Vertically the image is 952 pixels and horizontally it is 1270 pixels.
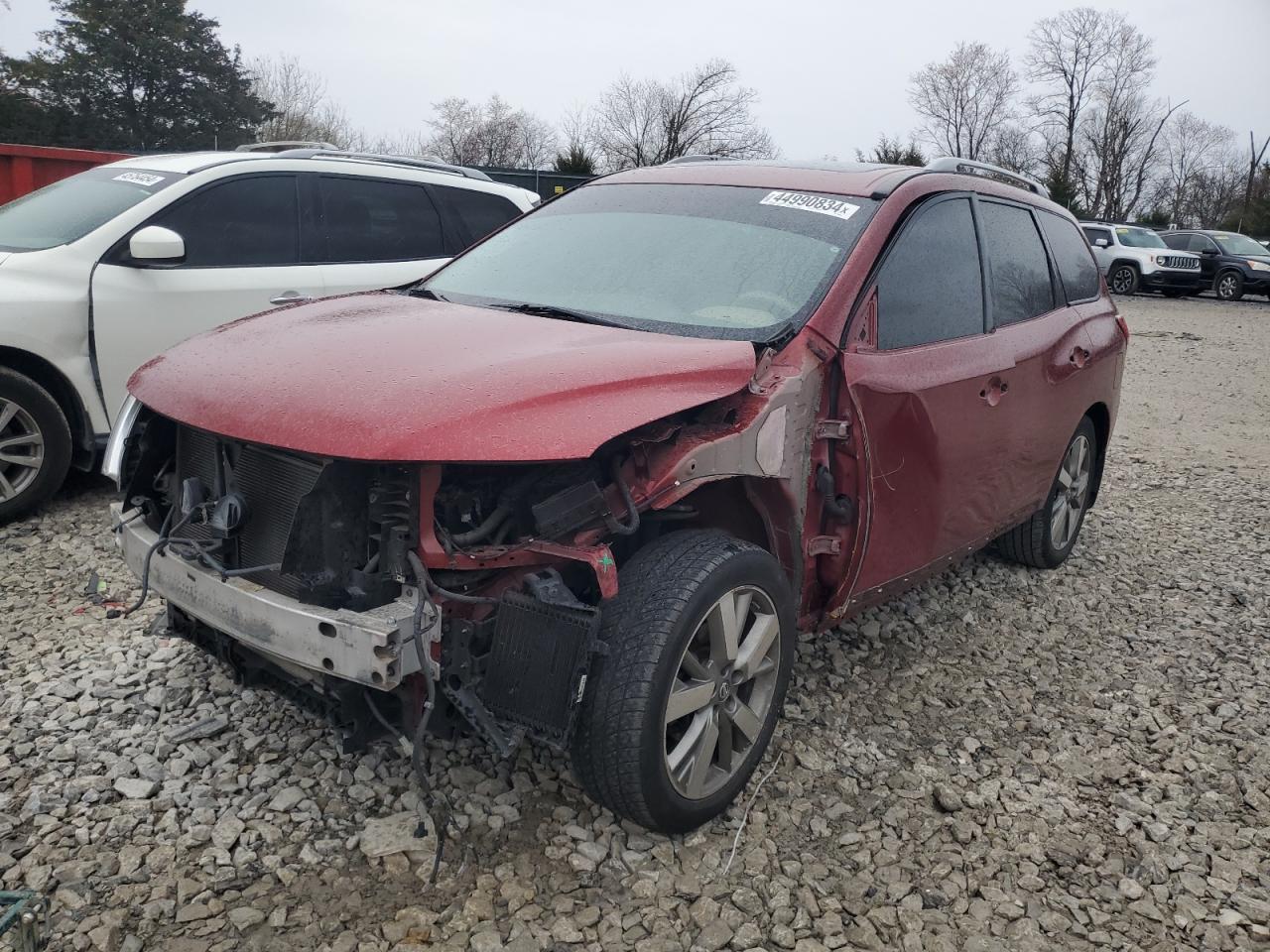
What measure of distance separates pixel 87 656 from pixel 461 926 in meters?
1.95

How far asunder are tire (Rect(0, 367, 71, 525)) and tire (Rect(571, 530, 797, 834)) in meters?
3.52

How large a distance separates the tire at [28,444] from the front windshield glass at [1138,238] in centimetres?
2427

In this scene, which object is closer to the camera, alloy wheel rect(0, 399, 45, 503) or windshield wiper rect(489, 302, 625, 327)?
windshield wiper rect(489, 302, 625, 327)

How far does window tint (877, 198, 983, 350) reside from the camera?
3.29 metres

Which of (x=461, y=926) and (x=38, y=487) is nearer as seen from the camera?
(x=461, y=926)

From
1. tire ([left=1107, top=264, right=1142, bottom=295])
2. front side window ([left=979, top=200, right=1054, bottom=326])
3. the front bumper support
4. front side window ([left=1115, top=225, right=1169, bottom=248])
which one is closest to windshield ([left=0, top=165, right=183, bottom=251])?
the front bumper support

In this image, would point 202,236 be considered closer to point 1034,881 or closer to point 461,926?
point 461,926

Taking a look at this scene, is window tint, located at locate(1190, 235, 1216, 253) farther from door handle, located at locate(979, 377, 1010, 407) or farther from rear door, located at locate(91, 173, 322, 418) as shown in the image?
rear door, located at locate(91, 173, 322, 418)

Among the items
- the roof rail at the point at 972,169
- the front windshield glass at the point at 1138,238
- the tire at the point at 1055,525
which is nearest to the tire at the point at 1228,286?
the front windshield glass at the point at 1138,238

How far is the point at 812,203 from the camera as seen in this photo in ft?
11.4

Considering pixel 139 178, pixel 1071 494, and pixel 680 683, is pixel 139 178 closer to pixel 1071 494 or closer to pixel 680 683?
pixel 680 683

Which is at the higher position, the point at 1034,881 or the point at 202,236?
the point at 202,236

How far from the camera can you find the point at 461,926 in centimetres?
240

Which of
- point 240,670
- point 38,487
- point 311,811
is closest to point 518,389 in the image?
point 240,670
